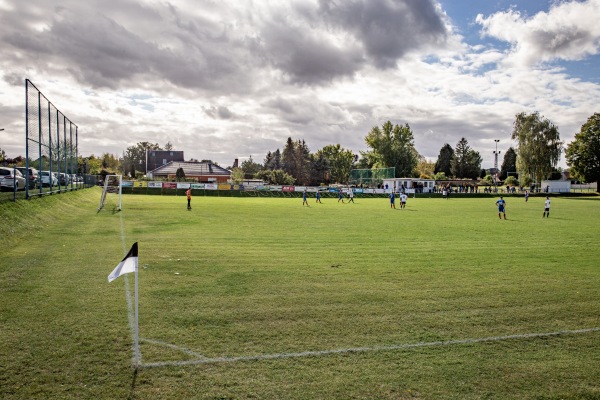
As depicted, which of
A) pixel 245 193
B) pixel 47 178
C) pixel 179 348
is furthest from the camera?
pixel 245 193

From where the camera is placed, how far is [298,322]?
7.80 m

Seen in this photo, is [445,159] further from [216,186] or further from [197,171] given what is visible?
[216,186]

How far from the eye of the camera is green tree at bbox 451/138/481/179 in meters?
133

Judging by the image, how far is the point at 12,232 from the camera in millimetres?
15758

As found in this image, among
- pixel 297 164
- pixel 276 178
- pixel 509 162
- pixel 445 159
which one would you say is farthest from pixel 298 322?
pixel 509 162

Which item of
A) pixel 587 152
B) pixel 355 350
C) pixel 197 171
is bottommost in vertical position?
pixel 355 350

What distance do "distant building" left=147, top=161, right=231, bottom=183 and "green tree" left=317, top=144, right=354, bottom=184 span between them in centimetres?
3393

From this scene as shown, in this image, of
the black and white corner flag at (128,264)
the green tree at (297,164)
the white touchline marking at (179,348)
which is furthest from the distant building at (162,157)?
the black and white corner flag at (128,264)

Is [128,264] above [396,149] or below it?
below

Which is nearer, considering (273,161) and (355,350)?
(355,350)

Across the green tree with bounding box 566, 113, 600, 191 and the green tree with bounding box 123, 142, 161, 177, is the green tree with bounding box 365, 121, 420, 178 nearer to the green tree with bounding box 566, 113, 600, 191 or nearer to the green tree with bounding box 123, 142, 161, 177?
the green tree with bounding box 566, 113, 600, 191

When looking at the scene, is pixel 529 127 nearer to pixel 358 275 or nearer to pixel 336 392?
pixel 358 275

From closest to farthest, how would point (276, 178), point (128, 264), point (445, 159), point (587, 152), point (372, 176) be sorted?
point (128, 264) → point (587, 152) → point (372, 176) → point (276, 178) → point (445, 159)

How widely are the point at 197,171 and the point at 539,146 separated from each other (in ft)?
244
